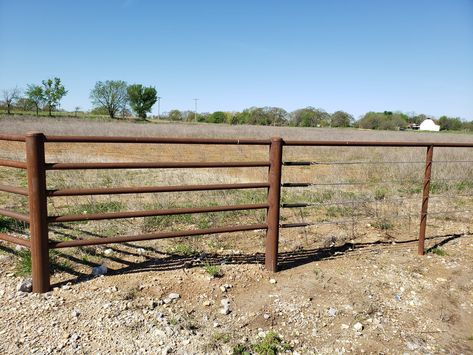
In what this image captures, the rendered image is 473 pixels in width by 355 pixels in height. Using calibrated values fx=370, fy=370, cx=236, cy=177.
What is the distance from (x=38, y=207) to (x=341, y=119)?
97.9 metres

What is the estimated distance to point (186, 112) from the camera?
114m

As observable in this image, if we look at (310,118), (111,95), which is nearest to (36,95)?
(111,95)

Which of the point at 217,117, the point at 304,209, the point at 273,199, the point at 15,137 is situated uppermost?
Result: the point at 217,117

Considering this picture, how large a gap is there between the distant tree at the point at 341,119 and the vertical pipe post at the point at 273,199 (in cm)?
9582

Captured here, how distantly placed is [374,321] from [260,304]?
105 centimetres

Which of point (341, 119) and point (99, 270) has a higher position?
point (341, 119)

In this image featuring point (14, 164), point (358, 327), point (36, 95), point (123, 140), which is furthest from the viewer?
point (36, 95)

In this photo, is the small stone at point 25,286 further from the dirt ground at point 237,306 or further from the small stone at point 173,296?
the small stone at point 173,296

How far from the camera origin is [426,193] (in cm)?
505

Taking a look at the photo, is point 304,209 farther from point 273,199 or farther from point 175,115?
point 175,115

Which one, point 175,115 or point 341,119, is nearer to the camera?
point 341,119

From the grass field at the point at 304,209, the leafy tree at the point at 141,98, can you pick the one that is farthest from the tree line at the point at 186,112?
the grass field at the point at 304,209

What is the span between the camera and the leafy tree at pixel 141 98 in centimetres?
8431

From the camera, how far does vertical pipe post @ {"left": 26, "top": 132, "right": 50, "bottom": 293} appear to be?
10.6 feet
